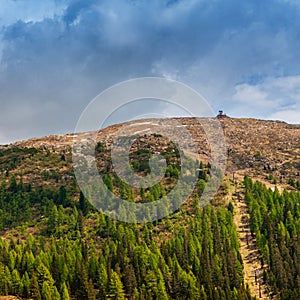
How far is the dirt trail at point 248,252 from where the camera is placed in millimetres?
120875

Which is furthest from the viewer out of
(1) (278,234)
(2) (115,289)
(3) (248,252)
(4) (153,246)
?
(3) (248,252)

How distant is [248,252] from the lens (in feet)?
461

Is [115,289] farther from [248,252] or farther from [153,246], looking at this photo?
[248,252]

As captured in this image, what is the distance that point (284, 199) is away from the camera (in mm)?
162125

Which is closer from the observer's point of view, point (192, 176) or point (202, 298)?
point (202, 298)

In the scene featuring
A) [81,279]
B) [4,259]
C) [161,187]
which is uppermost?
[161,187]

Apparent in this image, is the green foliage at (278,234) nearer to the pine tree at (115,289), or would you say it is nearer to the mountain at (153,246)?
the mountain at (153,246)

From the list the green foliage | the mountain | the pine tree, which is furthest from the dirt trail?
the pine tree

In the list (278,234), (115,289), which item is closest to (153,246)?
(115,289)

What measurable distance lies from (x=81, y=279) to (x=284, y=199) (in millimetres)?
87254

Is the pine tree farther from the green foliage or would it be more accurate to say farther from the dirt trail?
the green foliage

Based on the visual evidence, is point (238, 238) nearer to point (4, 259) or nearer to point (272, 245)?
point (272, 245)

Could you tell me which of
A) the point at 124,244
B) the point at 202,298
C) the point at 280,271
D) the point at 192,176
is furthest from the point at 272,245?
the point at 192,176

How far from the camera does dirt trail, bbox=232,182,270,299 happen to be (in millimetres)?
120875
